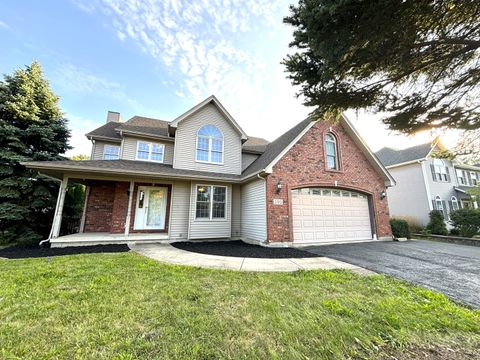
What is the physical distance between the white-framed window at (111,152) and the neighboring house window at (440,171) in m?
26.5

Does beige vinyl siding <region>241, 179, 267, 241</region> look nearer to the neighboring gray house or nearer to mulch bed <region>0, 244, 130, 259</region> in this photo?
mulch bed <region>0, 244, 130, 259</region>

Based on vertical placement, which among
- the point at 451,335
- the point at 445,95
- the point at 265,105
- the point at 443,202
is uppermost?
the point at 265,105

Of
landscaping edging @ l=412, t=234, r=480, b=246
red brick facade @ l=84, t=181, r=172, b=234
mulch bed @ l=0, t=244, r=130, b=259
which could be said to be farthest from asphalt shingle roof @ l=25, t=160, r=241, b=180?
landscaping edging @ l=412, t=234, r=480, b=246

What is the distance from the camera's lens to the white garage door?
985cm

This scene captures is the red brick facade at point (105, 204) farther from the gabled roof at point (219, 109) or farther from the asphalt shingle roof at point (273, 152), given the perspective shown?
the asphalt shingle roof at point (273, 152)

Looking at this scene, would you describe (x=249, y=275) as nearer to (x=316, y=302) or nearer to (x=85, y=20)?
(x=316, y=302)

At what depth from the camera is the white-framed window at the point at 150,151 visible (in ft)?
36.9

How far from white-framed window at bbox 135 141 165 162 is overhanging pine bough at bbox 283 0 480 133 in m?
8.92

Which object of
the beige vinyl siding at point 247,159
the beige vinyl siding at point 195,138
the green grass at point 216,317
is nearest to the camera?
the green grass at point 216,317

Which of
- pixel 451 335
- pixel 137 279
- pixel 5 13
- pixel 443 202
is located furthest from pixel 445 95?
pixel 443 202

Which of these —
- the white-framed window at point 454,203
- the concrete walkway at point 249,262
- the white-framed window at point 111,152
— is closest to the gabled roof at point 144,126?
the white-framed window at point 111,152

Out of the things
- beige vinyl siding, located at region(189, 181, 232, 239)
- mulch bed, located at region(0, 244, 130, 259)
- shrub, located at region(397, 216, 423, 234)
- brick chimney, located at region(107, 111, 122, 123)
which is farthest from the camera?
shrub, located at region(397, 216, 423, 234)

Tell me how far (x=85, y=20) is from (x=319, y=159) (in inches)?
471

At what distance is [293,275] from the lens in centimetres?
498
